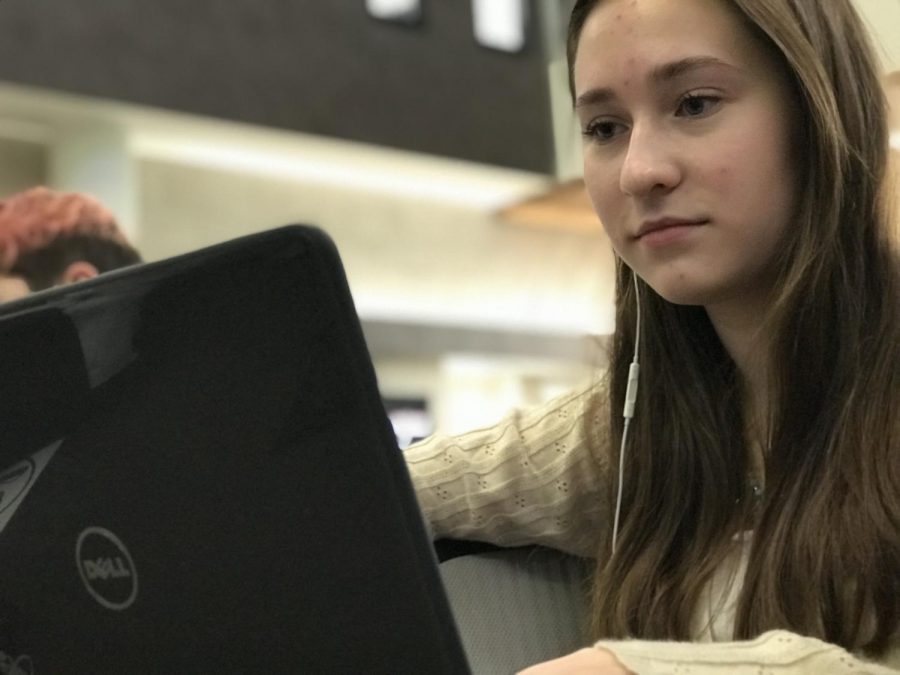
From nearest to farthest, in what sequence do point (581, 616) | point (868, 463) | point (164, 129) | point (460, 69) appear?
point (868, 463)
point (581, 616)
point (164, 129)
point (460, 69)

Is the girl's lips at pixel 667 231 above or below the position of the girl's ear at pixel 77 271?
below

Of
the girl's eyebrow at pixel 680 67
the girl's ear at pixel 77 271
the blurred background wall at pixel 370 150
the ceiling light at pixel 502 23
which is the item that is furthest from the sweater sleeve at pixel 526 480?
the ceiling light at pixel 502 23

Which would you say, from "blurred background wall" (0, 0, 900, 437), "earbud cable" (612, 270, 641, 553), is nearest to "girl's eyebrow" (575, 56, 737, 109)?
"earbud cable" (612, 270, 641, 553)

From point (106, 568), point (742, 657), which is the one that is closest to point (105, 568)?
point (106, 568)

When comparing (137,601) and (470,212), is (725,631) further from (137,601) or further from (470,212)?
(470,212)

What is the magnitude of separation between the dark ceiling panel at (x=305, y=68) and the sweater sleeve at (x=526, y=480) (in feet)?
11.3

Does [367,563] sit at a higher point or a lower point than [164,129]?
lower

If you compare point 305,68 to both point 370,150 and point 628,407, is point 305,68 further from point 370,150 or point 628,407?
point 628,407

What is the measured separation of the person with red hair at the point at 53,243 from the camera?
163cm

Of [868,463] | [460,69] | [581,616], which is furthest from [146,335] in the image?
[460,69]

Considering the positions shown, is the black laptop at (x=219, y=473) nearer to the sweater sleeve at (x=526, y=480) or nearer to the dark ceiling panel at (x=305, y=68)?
the sweater sleeve at (x=526, y=480)

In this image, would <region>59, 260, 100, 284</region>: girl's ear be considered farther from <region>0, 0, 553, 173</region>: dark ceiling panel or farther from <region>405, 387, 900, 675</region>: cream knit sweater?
<region>0, 0, 553, 173</region>: dark ceiling panel

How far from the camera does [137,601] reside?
1.94 ft

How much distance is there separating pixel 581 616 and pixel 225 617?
61 cm
